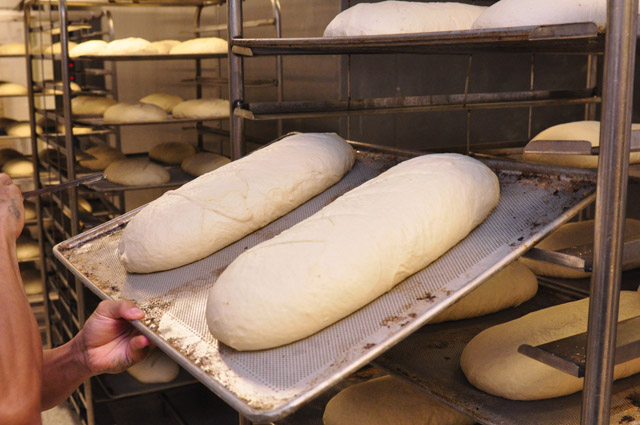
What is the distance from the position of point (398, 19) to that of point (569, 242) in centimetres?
78

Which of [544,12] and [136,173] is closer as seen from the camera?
[544,12]

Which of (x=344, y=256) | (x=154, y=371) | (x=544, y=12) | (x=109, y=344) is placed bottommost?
(x=154, y=371)

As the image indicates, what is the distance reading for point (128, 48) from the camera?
2.98m

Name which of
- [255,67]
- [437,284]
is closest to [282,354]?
[437,284]

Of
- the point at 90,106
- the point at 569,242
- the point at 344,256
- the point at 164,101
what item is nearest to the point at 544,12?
the point at 344,256

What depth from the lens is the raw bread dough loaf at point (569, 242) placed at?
5.44ft

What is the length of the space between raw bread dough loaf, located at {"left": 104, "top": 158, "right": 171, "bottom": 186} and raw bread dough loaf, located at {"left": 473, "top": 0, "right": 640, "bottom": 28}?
6.93 feet

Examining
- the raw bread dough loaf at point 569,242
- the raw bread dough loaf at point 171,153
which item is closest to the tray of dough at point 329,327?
the raw bread dough loaf at point 569,242

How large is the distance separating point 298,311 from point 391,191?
307mm

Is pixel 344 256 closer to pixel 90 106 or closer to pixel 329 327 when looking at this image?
pixel 329 327

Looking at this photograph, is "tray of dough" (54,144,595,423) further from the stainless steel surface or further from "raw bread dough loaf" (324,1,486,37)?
"raw bread dough loaf" (324,1,486,37)

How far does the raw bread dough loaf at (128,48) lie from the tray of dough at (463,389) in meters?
2.18

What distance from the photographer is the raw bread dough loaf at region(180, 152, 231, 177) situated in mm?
3113

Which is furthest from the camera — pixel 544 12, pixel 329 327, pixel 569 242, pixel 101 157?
pixel 101 157
